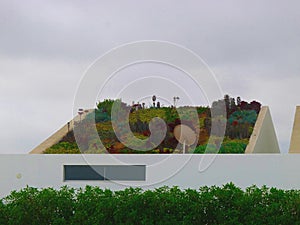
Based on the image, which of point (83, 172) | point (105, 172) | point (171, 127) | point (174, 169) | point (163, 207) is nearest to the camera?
point (163, 207)

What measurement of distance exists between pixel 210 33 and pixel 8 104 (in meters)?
4.64

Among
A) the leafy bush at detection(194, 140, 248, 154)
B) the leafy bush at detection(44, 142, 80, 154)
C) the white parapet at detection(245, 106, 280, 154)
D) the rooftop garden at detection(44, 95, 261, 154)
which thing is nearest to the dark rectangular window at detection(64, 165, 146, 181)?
the rooftop garden at detection(44, 95, 261, 154)

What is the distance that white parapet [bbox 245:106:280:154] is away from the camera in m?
12.9

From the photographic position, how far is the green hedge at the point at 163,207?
26.2ft

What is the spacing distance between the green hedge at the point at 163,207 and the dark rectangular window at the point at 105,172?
2.42 metres

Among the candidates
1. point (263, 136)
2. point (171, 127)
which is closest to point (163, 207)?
point (171, 127)

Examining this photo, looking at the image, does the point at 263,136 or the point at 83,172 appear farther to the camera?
the point at 263,136

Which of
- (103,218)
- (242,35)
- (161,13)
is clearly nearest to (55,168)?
(103,218)

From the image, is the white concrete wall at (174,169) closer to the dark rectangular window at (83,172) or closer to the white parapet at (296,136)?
the dark rectangular window at (83,172)

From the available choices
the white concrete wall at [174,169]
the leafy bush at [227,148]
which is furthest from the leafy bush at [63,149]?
the leafy bush at [227,148]

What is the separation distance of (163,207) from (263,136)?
6.51 m

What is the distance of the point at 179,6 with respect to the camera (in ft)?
42.9

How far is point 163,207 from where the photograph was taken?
8133mm

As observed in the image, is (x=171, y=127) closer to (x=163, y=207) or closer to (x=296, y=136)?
(x=296, y=136)
